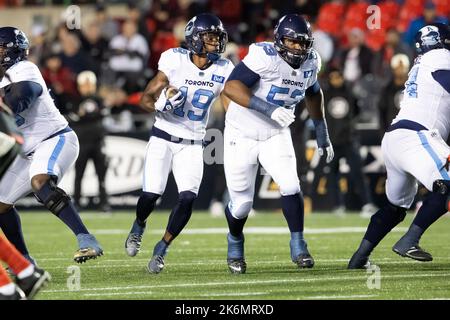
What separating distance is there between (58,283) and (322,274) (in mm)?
1845

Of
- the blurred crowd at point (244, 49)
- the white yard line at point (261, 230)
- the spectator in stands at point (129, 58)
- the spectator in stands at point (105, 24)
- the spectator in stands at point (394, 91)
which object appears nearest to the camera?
the white yard line at point (261, 230)

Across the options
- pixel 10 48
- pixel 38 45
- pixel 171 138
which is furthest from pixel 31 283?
pixel 38 45

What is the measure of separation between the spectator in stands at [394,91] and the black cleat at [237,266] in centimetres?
633

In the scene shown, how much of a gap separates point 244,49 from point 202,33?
814cm

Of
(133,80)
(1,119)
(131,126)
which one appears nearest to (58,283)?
(1,119)

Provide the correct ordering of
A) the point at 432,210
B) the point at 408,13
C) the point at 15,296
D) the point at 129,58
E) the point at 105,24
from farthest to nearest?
the point at 105,24
the point at 129,58
the point at 408,13
the point at 432,210
the point at 15,296

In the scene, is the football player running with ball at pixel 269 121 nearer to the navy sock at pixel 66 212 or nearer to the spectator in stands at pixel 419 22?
the navy sock at pixel 66 212

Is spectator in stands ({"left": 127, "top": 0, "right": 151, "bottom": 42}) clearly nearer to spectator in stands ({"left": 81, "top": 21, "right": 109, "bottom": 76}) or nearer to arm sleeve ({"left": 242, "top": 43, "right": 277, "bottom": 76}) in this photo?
spectator in stands ({"left": 81, "top": 21, "right": 109, "bottom": 76})

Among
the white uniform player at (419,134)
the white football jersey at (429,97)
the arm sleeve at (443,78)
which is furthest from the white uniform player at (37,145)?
the arm sleeve at (443,78)

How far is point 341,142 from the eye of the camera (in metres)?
13.9

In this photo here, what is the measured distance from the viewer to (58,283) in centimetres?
738

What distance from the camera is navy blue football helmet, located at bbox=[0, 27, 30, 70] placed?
786cm

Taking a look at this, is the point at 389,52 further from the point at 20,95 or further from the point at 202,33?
the point at 20,95

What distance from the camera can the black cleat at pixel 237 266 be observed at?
8009mm
